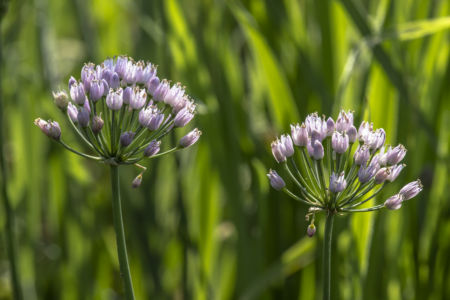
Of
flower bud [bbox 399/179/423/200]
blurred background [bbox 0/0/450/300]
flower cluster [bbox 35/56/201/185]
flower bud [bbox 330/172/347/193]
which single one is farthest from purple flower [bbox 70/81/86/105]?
blurred background [bbox 0/0/450/300]

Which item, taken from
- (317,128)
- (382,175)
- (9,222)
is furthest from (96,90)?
(9,222)

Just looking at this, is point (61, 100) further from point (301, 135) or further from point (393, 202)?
point (393, 202)

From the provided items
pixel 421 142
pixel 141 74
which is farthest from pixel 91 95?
pixel 421 142

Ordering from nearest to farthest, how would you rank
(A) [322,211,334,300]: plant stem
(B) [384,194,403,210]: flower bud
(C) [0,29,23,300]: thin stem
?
(A) [322,211,334,300]: plant stem
(B) [384,194,403,210]: flower bud
(C) [0,29,23,300]: thin stem

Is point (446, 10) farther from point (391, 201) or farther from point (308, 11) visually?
point (391, 201)

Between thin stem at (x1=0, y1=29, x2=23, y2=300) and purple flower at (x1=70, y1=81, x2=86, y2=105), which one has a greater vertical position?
purple flower at (x1=70, y1=81, x2=86, y2=105)

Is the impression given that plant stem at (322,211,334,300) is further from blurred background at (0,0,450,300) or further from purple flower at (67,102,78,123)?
blurred background at (0,0,450,300)

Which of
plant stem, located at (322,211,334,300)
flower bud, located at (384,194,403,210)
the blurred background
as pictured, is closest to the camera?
plant stem, located at (322,211,334,300)
